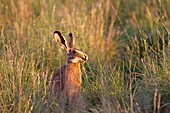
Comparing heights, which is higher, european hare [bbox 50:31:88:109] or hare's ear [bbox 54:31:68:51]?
hare's ear [bbox 54:31:68:51]

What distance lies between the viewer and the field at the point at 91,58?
4941mm

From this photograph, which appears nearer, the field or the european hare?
the field

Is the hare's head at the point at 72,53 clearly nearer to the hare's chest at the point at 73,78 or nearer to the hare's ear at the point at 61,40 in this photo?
the hare's ear at the point at 61,40

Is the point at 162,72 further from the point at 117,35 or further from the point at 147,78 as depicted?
the point at 117,35

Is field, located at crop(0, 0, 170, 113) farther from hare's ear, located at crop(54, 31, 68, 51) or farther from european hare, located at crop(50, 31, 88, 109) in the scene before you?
hare's ear, located at crop(54, 31, 68, 51)

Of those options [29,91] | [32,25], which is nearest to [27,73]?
[29,91]

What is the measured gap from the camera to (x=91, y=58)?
6453mm

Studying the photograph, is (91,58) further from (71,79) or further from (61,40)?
(71,79)

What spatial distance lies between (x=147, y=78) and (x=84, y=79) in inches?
29.7

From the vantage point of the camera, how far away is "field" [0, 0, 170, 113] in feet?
16.2

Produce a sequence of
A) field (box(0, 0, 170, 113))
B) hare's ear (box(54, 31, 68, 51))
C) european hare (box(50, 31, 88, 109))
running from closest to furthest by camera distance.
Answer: field (box(0, 0, 170, 113)), european hare (box(50, 31, 88, 109)), hare's ear (box(54, 31, 68, 51))

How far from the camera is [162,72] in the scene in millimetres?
5160

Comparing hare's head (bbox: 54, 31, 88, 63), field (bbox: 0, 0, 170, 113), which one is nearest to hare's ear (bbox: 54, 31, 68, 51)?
hare's head (bbox: 54, 31, 88, 63)

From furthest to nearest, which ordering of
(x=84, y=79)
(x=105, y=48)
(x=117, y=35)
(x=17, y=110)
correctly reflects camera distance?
1. (x=117, y=35)
2. (x=105, y=48)
3. (x=84, y=79)
4. (x=17, y=110)
